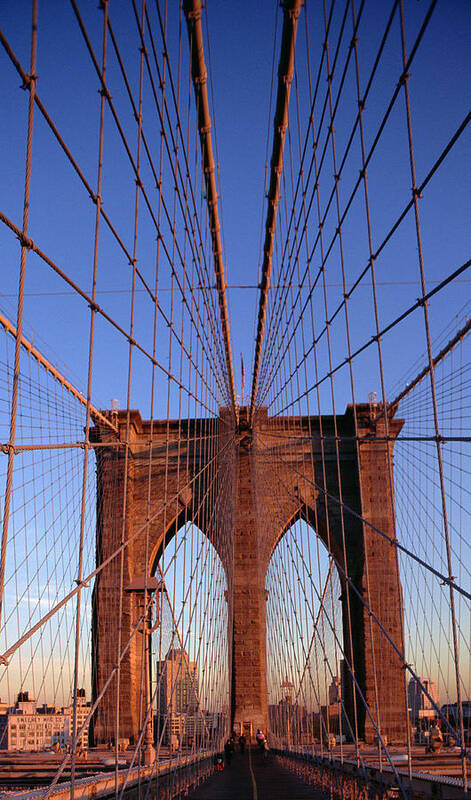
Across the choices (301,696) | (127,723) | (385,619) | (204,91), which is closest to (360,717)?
(385,619)

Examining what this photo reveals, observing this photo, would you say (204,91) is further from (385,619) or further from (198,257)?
(385,619)

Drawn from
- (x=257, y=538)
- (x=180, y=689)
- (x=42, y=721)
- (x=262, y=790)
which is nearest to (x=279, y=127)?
(x=180, y=689)

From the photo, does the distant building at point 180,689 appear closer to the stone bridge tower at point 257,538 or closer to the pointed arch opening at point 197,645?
the pointed arch opening at point 197,645

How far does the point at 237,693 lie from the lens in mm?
24125

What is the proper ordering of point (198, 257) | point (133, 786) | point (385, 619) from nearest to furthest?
point (133, 786), point (198, 257), point (385, 619)

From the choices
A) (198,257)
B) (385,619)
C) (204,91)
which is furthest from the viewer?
(385,619)

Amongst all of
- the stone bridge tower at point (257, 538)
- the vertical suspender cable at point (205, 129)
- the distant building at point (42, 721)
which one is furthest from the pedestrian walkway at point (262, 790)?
the stone bridge tower at point (257, 538)

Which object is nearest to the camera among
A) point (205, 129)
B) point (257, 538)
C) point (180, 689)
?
point (205, 129)

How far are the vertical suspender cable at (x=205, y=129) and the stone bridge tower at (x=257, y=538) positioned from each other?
6.56 m

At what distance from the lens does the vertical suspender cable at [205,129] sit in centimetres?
664

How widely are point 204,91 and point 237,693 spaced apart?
65.9ft

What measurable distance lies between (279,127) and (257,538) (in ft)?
50.0

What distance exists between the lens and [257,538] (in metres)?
22.8

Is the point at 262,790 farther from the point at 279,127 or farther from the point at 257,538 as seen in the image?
the point at 257,538
